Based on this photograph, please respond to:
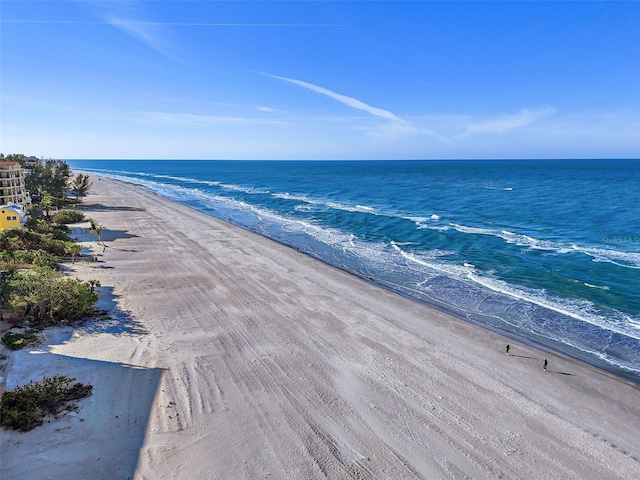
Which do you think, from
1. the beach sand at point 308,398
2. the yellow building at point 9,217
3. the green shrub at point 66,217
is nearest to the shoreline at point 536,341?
the beach sand at point 308,398

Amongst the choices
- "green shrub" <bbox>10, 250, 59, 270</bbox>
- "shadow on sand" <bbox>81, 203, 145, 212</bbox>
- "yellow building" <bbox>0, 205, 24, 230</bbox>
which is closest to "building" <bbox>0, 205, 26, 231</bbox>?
"yellow building" <bbox>0, 205, 24, 230</bbox>

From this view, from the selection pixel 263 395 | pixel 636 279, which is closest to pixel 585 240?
pixel 636 279

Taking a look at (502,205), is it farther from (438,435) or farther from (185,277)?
(438,435)

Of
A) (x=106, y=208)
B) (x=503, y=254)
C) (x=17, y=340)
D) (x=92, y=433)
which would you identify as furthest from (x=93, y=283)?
(x=106, y=208)

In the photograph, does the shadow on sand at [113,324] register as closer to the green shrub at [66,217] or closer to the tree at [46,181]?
the green shrub at [66,217]

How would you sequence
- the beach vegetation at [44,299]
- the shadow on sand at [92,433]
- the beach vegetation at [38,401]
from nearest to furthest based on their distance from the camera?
1. the shadow on sand at [92,433]
2. the beach vegetation at [38,401]
3. the beach vegetation at [44,299]

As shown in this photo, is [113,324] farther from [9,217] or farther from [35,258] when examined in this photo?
[9,217]

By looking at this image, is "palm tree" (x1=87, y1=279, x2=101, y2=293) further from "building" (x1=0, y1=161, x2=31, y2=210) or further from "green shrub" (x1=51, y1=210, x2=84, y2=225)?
"green shrub" (x1=51, y1=210, x2=84, y2=225)
